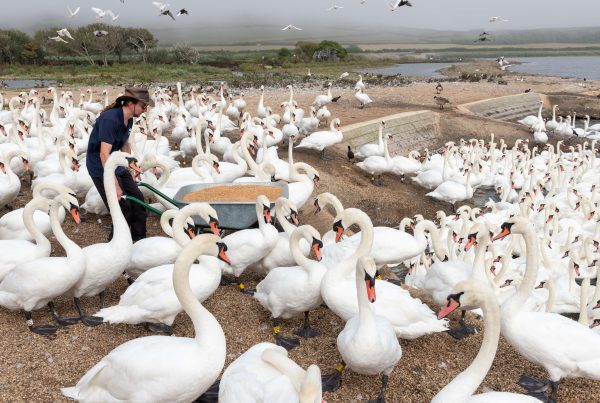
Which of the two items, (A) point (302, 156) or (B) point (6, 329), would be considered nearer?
(B) point (6, 329)

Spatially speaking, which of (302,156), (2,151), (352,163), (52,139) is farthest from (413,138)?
(2,151)

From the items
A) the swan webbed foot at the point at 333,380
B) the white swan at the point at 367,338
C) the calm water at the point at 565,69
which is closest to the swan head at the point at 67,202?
the swan webbed foot at the point at 333,380

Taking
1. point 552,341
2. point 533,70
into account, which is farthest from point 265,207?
point 533,70

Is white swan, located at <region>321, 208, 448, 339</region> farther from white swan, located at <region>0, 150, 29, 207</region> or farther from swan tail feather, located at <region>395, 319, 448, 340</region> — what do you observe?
white swan, located at <region>0, 150, 29, 207</region>

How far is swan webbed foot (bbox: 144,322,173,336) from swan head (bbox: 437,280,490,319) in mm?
2913

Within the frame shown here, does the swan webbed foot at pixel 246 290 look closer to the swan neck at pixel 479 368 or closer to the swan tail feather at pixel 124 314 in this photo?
the swan tail feather at pixel 124 314

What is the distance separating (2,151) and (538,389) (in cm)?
1048

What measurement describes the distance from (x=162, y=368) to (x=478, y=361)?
238cm

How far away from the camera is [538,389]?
5.14m

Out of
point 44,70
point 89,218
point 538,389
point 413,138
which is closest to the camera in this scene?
point 538,389

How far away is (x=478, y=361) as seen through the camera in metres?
4.10

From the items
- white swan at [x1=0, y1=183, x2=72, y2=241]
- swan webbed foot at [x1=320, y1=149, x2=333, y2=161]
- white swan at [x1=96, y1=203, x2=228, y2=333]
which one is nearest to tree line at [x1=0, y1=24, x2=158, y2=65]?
swan webbed foot at [x1=320, y1=149, x2=333, y2=161]

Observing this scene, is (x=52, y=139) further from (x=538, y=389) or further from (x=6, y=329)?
(x=538, y=389)

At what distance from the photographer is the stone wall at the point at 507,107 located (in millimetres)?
27188
